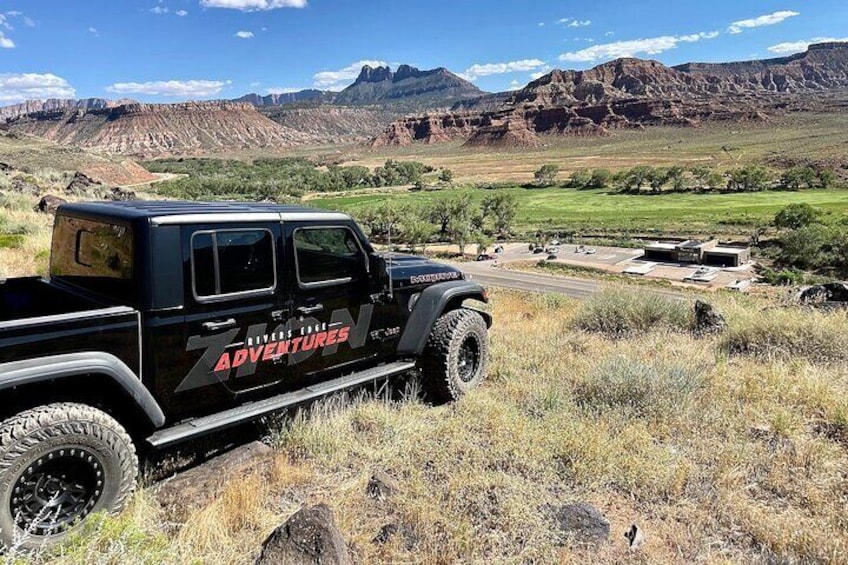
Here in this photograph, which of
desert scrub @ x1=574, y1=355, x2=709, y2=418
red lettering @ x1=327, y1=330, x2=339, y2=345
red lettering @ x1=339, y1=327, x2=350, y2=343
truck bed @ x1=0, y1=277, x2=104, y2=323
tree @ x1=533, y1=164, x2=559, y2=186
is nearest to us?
truck bed @ x1=0, y1=277, x2=104, y2=323

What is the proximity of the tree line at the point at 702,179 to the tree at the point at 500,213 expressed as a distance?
49894 millimetres

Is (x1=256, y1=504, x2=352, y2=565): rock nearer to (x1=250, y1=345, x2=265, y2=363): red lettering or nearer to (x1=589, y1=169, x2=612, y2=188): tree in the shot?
(x1=250, y1=345, x2=265, y2=363): red lettering

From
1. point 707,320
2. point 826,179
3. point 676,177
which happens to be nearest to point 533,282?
point 707,320

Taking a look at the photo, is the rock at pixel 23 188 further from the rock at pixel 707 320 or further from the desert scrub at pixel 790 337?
the desert scrub at pixel 790 337

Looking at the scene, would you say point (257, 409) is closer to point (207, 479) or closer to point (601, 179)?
point (207, 479)

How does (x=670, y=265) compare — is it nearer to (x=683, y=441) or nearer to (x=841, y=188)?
(x=683, y=441)

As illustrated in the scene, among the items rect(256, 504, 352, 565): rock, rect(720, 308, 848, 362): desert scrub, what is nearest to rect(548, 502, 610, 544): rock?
rect(256, 504, 352, 565): rock

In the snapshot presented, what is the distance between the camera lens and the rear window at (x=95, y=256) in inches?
148

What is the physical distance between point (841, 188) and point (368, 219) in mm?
92137

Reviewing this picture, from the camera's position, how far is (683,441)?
15.3ft

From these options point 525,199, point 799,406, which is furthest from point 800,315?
point 525,199

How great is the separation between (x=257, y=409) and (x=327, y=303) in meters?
1.03

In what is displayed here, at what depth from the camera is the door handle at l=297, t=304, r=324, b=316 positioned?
4461 mm

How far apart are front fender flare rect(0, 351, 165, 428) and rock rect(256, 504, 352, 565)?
1.22 m
